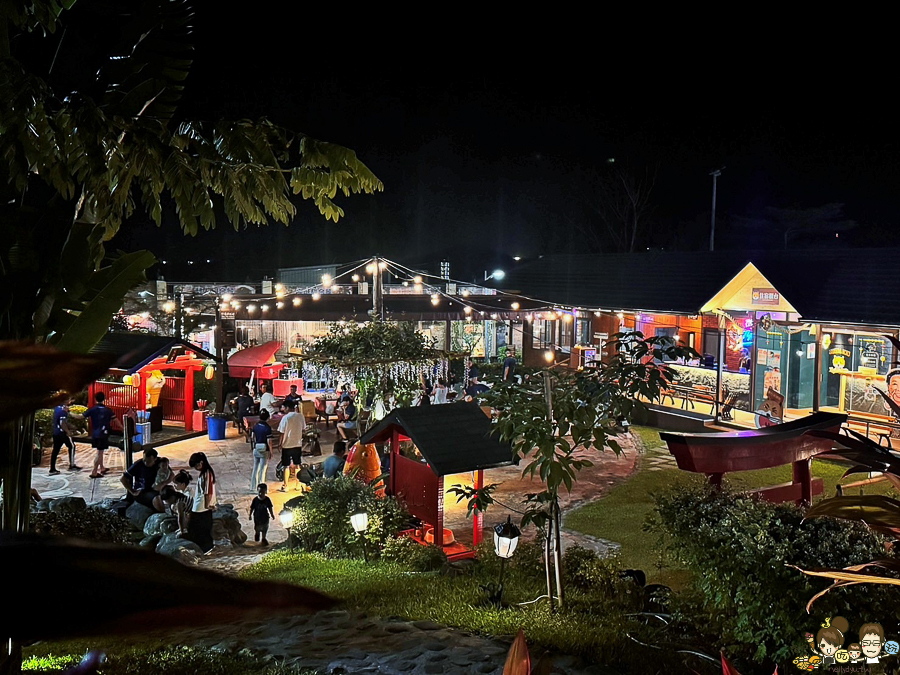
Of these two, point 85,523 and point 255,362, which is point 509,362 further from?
point 85,523

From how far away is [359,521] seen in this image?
27.3 ft

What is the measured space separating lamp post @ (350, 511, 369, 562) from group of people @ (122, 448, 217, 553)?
2.09 m

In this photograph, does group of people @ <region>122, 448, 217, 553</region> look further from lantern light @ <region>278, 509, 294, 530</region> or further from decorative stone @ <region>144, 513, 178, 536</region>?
lantern light @ <region>278, 509, 294, 530</region>

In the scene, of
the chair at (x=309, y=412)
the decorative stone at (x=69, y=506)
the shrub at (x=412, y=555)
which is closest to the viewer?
the decorative stone at (x=69, y=506)

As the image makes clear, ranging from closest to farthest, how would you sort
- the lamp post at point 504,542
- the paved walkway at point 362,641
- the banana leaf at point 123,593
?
the banana leaf at point 123,593
the paved walkway at point 362,641
the lamp post at point 504,542

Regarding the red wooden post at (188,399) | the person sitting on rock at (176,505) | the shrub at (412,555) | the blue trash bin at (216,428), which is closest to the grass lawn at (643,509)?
the shrub at (412,555)

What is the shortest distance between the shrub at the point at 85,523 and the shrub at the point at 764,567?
17.6 ft

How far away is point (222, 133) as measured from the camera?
3924 mm

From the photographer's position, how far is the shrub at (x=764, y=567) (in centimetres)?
467

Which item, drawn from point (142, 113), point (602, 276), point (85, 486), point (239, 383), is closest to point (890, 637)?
point (142, 113)

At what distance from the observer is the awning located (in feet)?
59.4

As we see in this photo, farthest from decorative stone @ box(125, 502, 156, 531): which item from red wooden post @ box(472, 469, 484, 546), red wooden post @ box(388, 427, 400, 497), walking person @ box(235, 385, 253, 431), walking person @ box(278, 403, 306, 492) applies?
walking person @ box(235, 385, 253, 431)

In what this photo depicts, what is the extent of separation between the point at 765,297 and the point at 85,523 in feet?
50.9

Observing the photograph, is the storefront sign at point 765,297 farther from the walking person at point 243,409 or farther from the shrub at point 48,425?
the shrub at point 48,425
